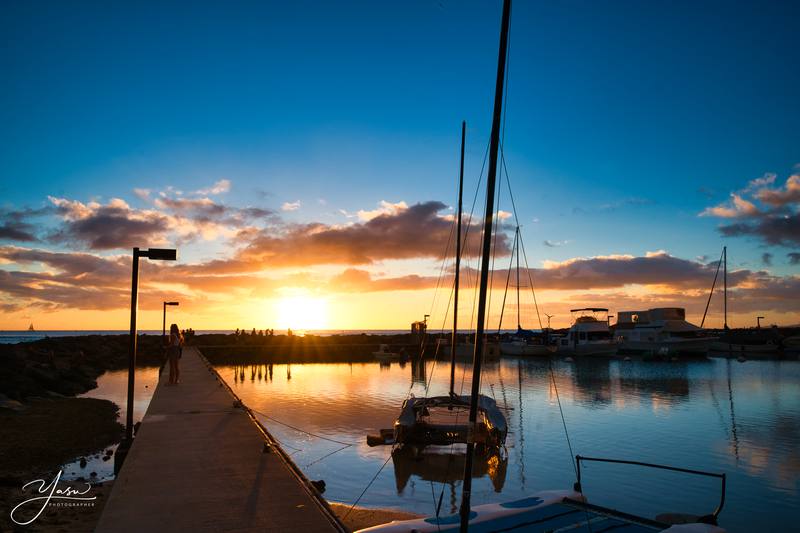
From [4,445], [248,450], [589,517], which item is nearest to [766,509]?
[589,517]

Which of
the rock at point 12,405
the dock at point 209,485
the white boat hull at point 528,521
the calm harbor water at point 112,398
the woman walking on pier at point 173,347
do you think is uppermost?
the woman walking on pier at point 173,347

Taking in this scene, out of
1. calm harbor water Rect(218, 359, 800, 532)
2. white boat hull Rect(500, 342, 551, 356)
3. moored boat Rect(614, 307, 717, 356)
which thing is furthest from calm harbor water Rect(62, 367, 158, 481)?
moored boat Rect(614, 307, 717, 356)

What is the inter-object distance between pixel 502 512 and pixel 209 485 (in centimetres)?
495

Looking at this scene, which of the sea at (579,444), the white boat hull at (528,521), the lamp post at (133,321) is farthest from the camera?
the sea at (579,444)

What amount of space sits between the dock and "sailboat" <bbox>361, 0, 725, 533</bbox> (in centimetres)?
148

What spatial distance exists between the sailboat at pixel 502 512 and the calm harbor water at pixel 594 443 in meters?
5.37

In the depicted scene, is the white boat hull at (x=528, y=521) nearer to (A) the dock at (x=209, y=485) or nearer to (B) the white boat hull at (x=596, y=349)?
(A) the dock at (x=209, y=485)

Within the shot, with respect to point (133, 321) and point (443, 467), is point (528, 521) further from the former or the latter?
point (133, 321)

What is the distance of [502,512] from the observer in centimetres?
876

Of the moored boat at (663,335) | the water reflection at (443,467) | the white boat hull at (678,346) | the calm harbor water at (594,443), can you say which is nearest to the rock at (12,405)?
the calm harbor water at (594,443)

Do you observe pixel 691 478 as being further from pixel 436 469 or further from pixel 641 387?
pixel 641 387

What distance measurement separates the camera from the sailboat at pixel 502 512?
739 cm

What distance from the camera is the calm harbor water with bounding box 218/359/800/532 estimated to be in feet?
49.3

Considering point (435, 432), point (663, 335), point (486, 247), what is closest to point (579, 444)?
point (435, 432)
